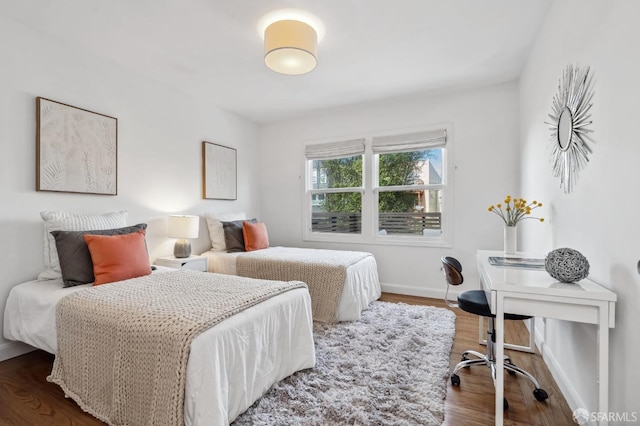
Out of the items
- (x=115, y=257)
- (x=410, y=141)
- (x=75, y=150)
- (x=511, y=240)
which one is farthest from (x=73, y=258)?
(x=410, y=141)

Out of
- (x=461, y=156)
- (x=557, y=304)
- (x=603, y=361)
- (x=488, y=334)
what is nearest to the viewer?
(x=603, y=361)

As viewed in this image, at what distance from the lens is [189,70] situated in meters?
3.20

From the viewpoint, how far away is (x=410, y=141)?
4000mm

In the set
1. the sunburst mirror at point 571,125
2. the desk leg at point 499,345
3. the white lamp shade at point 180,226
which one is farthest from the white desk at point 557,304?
the white lamp shade at point 180,226

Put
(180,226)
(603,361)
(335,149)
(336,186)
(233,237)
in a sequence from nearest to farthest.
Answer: (603,361) < (180,226) < (233,237) < (335,149) < (336,186)

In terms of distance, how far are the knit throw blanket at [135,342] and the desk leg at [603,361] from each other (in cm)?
163

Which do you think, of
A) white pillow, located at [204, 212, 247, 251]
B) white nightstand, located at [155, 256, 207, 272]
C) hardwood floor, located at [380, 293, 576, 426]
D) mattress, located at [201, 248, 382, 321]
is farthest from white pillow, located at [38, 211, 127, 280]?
hardwood floor, located at [380, 293, 576, 426]

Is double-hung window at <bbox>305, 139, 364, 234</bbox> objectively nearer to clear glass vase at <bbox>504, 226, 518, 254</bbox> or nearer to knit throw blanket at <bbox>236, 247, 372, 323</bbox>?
knit throw blanket at <bbox>236, 247, 372, 323</bbox>

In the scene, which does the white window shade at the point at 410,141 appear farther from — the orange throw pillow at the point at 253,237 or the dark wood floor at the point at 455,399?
the dark wood floor at the point at 455,399

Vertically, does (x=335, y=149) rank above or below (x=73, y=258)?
above

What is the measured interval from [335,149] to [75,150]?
2999 mm

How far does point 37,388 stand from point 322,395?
178 cm

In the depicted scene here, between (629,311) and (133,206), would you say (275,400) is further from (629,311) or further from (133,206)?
(133,206)

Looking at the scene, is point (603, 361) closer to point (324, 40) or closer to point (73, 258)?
point (324, 40)
